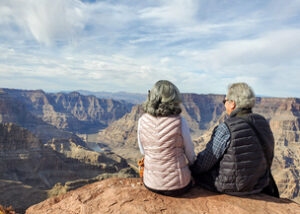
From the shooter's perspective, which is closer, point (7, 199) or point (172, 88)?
point (172, 88)

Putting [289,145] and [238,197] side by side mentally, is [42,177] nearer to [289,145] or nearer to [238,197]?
[238,197]

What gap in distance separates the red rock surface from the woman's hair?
1449 mm

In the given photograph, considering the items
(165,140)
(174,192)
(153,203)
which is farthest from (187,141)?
(153,203)

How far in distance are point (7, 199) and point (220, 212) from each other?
29808mm

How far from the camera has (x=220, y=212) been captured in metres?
3.21

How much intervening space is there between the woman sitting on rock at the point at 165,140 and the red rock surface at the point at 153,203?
0.24m

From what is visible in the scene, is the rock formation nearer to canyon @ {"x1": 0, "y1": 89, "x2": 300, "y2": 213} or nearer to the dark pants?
canyon @ {"x1": 0, "y1": 89, "x2": 300, "y2": 213}

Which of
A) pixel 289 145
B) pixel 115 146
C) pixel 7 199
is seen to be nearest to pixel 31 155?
pixel 7 199

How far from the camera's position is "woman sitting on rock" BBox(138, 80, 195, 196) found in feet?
10.9

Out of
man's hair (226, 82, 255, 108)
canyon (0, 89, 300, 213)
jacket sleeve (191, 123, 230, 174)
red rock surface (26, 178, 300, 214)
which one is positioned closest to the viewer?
red rock surface (26, 178, 300, 214)

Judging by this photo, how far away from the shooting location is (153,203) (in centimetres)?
342

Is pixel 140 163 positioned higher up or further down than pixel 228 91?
further down

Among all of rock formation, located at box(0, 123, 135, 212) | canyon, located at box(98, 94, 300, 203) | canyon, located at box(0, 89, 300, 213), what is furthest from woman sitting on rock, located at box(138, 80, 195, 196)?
canyon, located at box(98, 94, 300, 203)

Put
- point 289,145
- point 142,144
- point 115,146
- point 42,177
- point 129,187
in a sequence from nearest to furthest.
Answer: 1. point 142,144
2. point 129,187
3. point 42,177
4. point 289,145
5. point 115,146
